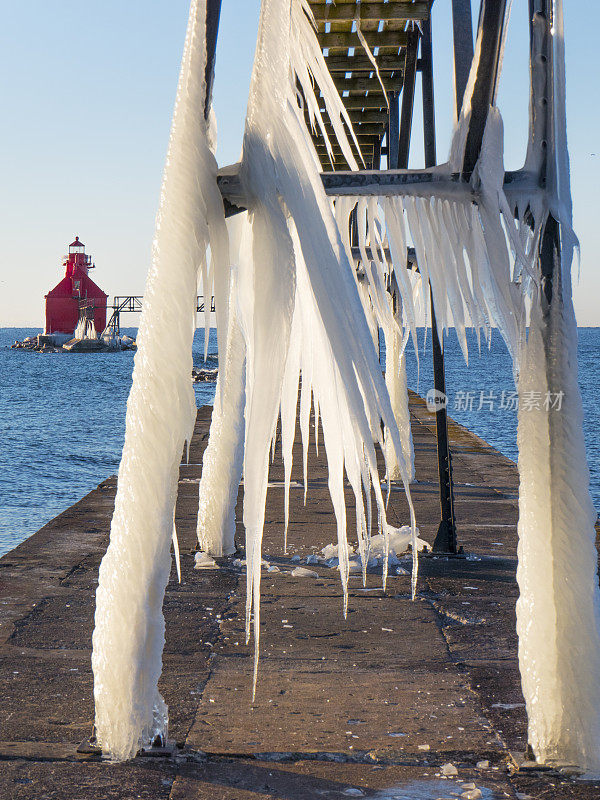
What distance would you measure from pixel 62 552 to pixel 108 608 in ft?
13.7

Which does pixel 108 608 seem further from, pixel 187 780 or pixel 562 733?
pixel 562 733

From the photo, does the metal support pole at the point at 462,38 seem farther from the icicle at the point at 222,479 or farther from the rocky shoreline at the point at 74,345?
the rocky shoreline at the point at 74,345

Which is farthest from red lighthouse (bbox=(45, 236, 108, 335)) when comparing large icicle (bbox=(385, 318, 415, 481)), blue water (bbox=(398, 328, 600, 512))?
large icicle (bbox=(385, 318, 415, 481))

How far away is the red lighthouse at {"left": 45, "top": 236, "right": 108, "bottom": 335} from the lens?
293 feet

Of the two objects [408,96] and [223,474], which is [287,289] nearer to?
[223,474]

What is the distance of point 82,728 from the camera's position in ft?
12.7

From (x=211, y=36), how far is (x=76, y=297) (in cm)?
9260

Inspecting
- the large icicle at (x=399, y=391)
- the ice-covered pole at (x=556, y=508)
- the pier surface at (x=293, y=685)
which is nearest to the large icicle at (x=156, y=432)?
the pier surface at (x=293, y=685)

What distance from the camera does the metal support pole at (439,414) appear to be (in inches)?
278

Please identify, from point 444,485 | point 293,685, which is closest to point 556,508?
point 293,685

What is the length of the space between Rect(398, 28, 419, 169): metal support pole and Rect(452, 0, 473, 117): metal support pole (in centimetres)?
325

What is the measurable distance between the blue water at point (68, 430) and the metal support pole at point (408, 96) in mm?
Answer: 2602

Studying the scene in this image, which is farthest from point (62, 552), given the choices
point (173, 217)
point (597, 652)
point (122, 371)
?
point (122, 371)

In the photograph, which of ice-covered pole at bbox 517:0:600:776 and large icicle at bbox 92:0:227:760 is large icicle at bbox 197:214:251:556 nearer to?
large icicle at bbox 92:0:227:760
